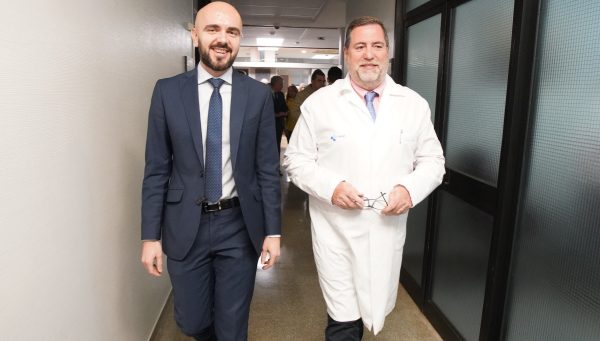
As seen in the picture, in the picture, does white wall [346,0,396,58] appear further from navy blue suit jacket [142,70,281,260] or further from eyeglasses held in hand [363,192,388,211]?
navy blue suit jacket [142,70,281,260]

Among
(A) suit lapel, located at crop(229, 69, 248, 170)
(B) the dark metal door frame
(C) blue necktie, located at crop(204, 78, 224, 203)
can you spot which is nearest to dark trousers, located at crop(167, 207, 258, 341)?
(C) blue necktie, located at crop(204, 78, 224, 203)

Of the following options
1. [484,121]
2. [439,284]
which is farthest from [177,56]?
[439,284]

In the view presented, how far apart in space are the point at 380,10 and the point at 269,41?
255 inches

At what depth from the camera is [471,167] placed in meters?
2.05

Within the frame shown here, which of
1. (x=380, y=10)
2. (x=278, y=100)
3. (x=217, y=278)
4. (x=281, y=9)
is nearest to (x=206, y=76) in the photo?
(x=217, y=278)

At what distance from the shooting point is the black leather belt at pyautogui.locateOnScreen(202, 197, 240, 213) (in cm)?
153

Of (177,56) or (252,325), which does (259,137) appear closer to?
(252,325)

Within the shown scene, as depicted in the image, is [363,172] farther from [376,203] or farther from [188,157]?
[188,157]

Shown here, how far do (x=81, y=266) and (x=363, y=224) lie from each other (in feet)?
3.27

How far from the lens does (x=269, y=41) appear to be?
980 cm

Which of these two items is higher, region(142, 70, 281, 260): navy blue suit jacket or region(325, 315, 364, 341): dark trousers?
region(142, 70, 281, 260): navy blue suit jacket

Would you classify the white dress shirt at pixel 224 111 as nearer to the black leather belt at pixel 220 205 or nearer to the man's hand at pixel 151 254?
the black leather belt at pixel 220 205

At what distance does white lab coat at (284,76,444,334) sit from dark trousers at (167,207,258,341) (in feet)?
1.09

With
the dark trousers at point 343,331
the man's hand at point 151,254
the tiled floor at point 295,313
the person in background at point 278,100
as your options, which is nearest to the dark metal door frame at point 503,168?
the tiled floor at point 295,313
